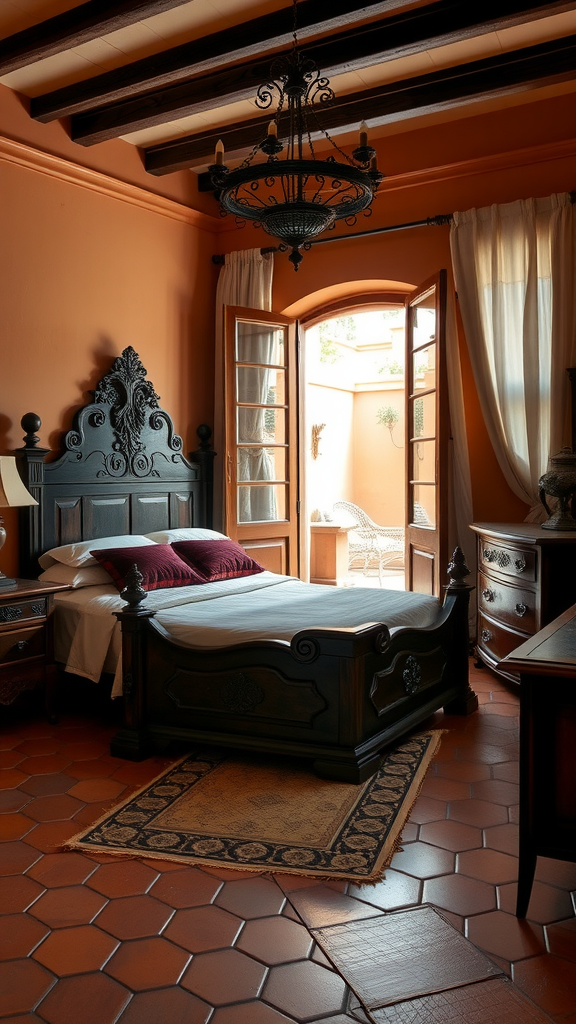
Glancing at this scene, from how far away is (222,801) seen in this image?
294 centimetres

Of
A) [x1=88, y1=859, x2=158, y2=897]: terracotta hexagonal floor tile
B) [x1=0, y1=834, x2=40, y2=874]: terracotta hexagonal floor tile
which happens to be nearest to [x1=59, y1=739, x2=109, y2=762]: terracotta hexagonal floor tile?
[x1=0, y1=834, x2=40, y2=874]: terracotta hexagonal floor tile

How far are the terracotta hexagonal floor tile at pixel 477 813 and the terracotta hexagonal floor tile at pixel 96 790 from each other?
4.12 ft

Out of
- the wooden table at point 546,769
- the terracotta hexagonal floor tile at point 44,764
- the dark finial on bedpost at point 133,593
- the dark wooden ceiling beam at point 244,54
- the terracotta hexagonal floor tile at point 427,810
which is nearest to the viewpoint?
the wooden table at point 546,769

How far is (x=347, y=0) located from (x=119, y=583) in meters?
2.90

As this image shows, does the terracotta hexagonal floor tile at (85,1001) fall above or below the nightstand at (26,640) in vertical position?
below

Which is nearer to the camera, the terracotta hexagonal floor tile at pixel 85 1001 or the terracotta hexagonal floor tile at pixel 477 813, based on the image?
the terracotta hexagonal floor tile at pixel 85 1001

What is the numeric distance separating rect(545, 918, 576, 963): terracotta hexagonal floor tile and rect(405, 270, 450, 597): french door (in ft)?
9.50

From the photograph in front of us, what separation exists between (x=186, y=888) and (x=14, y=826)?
763 mm

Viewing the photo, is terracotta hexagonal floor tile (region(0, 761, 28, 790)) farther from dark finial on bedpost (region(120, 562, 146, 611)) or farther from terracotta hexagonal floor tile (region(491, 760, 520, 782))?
terracotta hexagonal floor tile (region(491, 760, 520, 782))

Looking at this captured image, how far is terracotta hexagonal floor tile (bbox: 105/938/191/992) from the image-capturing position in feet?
6.26

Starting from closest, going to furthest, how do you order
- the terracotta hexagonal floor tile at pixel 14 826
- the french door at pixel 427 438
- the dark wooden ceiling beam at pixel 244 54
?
1. the terracotta hexagonal floor tile at pixel 14 826
2. the dark wooden ceiling beam at pixel 244 54
3. the french door at pixel 427 438

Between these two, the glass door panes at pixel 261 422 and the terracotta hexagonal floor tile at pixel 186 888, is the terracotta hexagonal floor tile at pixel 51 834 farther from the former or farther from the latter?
the glass door panes at pixel 261 422

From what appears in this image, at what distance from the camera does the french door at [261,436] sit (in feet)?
18.6

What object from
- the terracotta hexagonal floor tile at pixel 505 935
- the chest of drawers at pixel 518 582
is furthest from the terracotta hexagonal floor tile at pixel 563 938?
the chest of drawers at pixel 518 582
